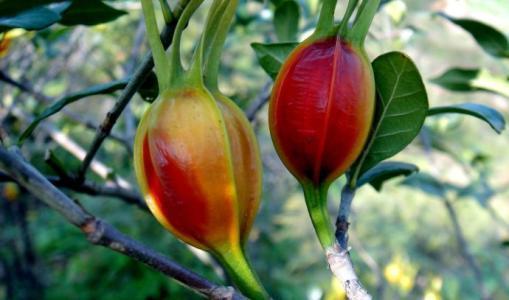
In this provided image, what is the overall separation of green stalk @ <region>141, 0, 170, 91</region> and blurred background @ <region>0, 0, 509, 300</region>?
0.17 metres

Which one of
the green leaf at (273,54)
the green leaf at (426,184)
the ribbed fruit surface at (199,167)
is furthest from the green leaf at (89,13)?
the green leaf at (426,184)

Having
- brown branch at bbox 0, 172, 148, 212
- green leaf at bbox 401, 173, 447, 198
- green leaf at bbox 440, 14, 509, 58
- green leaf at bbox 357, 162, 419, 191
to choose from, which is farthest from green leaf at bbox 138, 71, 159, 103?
green leaf at bbox 401, 173, 447, 198

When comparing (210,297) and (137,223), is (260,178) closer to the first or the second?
A: (210,297)

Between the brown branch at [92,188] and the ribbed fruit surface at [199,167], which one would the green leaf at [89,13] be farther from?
the ribbed fruit surface at [199,167]

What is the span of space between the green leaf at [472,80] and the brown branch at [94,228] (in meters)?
0.58

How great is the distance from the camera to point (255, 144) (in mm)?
503

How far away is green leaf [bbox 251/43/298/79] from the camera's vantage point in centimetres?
68

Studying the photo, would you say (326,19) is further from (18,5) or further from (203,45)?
(18,5)

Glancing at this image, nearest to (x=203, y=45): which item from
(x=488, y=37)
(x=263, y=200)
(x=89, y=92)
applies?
(x=89, y=92)

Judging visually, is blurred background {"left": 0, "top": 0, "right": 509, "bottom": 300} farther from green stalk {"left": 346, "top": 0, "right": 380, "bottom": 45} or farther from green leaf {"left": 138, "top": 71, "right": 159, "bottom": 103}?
green stalk {"left": 346, "top": 0, "right": 380, "bottom": 45}

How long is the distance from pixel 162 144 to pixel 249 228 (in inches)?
4.0

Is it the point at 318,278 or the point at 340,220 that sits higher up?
the point at 340,220

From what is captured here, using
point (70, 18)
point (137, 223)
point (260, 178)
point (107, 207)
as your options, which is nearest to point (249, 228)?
point (260, 178)

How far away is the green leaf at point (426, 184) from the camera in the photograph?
5.44 feet
